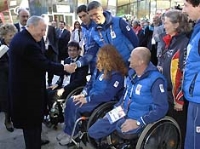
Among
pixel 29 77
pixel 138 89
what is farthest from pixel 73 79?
pixel 138 89

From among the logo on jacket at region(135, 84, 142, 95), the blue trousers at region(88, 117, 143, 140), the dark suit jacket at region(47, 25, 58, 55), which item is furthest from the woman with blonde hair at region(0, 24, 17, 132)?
the logo on jacket at region(135, 84, 142, 95)

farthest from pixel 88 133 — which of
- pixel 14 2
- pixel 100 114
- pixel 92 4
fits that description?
pixel 14 2

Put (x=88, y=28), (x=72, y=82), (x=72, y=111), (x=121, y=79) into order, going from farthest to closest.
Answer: (x=88, y=28), (x=72, y=82), (x=72, y=111), (x=121, y=79)

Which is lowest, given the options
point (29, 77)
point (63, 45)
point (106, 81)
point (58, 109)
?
point (58, 109)

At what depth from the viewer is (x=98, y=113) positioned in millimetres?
2910

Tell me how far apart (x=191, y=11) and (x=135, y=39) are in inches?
52.6

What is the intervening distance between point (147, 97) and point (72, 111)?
94cm

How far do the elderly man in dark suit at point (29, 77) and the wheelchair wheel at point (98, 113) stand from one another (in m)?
0.49

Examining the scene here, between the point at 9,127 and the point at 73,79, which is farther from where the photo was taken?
the point at 9,127

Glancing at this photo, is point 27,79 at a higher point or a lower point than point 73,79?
higher

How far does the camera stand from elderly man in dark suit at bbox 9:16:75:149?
2.72m

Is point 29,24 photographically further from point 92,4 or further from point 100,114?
point 100,114

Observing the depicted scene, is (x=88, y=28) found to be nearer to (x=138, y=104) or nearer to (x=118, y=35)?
(x=118, y=35)

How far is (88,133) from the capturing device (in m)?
2.72
